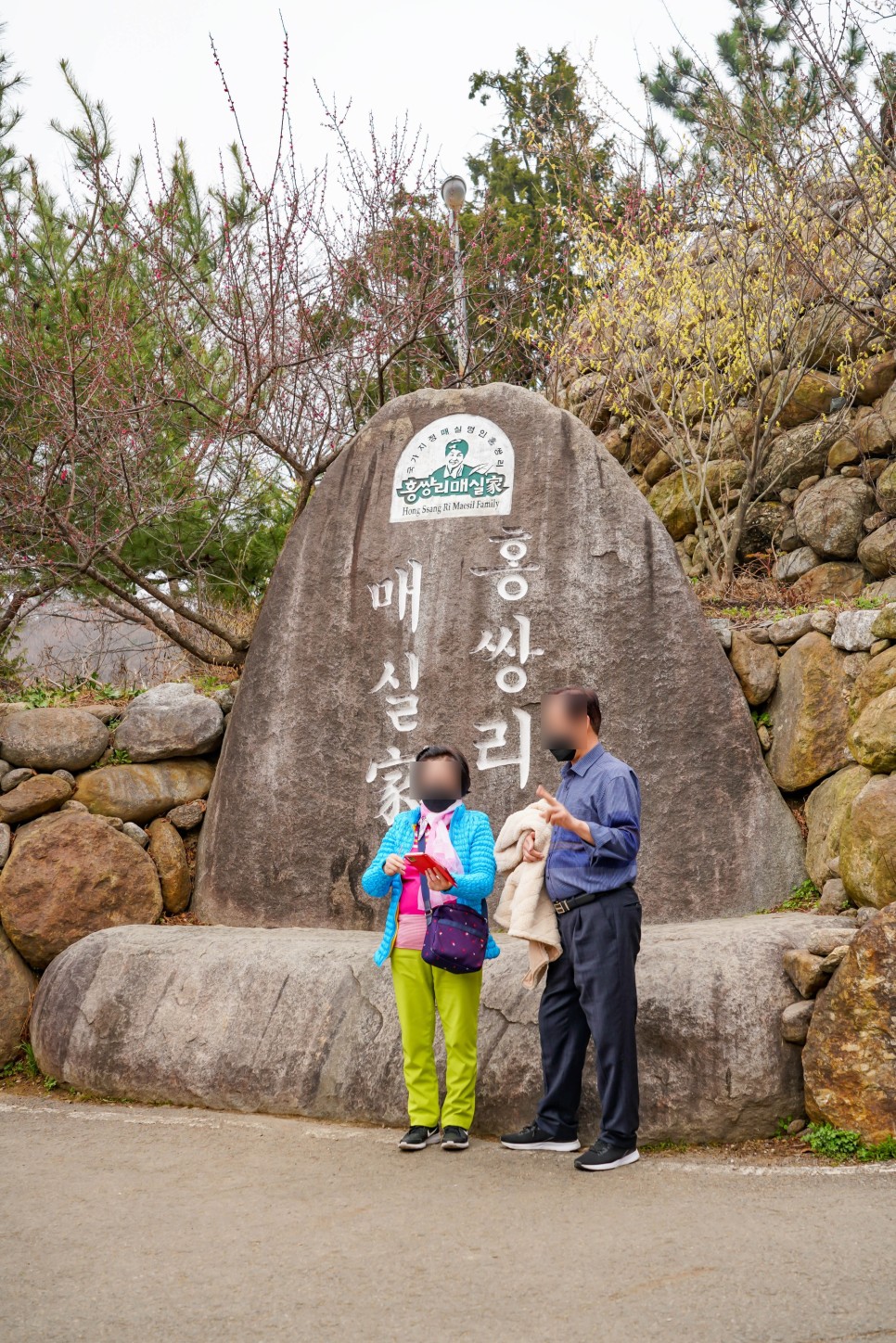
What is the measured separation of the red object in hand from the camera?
3.91 metres

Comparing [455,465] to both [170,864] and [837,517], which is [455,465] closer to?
[170,864]

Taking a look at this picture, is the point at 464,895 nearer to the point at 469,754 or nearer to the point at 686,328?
the point at 469,754

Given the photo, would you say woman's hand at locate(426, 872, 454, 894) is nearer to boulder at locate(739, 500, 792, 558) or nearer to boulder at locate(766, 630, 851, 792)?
boulder at locate(766, 630, 851, 792)

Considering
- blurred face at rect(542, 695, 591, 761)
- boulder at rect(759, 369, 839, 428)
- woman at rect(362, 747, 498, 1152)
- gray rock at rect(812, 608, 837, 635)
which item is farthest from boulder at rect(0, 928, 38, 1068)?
boulder at rect(759, 369, 839, 428)

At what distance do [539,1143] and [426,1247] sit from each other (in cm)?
93

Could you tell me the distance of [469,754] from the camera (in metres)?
5.62

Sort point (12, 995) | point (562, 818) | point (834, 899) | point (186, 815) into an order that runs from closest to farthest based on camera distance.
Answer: point (562, 818) < point (834, 899) < point (12, 995) < point (186, 815)

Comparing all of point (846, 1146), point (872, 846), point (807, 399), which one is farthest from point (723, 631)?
point (807, 399)

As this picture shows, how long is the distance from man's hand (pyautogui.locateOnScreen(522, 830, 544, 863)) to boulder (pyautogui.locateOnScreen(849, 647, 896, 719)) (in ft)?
6.16

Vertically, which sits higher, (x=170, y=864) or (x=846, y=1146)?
(x=170, y=864)

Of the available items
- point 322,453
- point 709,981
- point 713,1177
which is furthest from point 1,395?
point 713,1177

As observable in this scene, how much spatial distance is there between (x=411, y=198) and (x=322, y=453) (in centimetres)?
273

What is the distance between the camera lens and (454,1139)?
→ 12.8 ft

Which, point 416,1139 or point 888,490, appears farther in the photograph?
point 888,490
